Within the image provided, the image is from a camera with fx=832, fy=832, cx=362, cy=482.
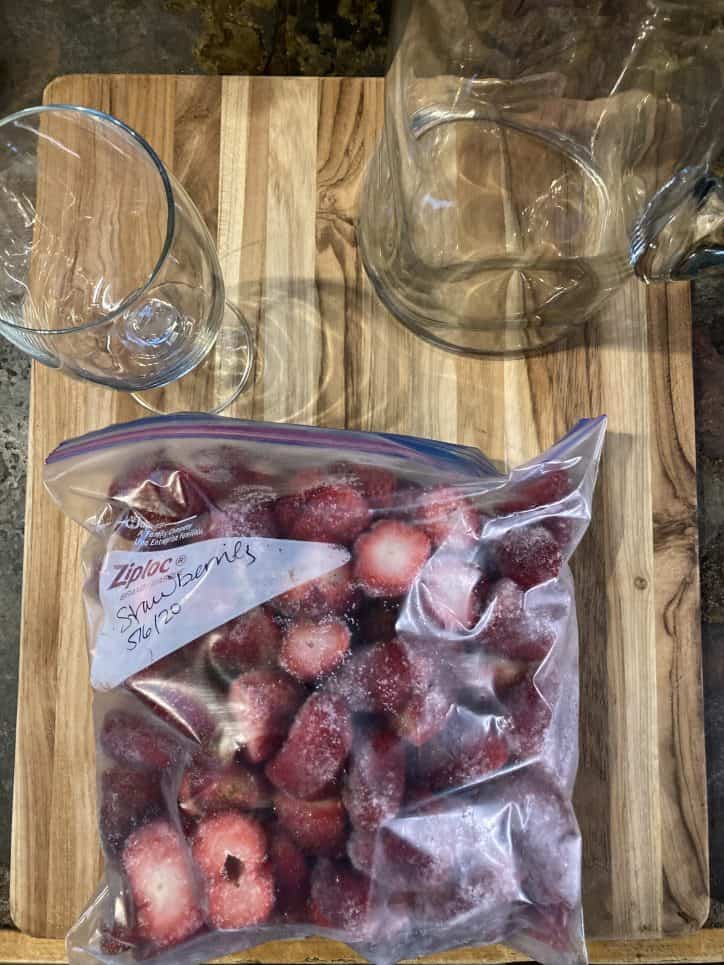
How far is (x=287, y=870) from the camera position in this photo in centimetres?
44

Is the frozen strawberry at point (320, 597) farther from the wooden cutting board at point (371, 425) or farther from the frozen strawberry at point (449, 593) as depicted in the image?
the wooden cutting board at point (371, 425)

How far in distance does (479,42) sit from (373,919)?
0.57 metres

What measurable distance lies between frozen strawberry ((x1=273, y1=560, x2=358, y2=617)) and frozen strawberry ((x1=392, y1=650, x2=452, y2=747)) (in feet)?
0.16

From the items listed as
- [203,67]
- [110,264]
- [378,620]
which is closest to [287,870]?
[378,620]

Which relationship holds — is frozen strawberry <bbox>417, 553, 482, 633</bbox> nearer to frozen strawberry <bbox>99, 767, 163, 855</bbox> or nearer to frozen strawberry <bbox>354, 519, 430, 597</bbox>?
frozen strawberry <bbox>354, 519, 430, 597</bbox>

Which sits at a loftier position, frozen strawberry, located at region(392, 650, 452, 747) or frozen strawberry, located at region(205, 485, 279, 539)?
frozen strawberry, located at region(205, 485, 279, 539)

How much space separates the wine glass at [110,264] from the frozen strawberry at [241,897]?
1.00 feet

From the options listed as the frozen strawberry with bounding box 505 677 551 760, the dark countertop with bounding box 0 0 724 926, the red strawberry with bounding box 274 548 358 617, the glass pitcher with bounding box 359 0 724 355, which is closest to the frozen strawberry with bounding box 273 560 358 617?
the red strawberry with bounding box 274 548 358 617

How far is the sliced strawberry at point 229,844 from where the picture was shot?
435mm

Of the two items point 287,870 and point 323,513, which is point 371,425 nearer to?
point 323,513

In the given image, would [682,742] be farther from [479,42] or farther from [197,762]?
[479,42]

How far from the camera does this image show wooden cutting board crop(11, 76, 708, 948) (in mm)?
571

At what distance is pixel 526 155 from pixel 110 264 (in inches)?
12.4

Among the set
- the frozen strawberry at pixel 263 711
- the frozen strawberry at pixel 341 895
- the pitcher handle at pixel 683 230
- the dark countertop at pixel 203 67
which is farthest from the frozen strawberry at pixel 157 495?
the dark countertop at pixel 203 67
